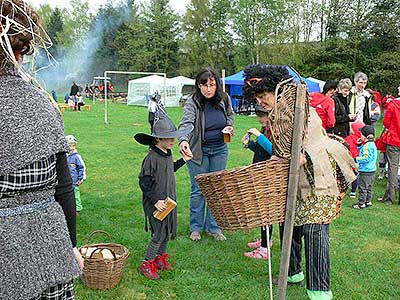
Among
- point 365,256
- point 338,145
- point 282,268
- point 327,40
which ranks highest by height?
point 327,40

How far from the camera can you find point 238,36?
130 ft

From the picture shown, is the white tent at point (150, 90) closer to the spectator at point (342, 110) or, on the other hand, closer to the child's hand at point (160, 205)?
the spectator at point (342, 110)

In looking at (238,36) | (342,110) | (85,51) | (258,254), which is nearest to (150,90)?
(238,36)

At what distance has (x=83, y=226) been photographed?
515cm

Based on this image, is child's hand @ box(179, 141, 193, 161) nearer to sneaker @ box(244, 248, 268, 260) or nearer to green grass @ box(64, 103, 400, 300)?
green grass @ box(64, 103, 400, 300)

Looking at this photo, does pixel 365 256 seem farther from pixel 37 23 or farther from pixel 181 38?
pixel 181 38

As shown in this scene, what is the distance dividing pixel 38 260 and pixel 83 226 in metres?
3.61

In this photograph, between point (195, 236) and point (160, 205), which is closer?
point (160, 205)

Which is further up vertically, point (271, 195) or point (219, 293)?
point (271, 195)

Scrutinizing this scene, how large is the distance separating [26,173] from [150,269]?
8.32 ft

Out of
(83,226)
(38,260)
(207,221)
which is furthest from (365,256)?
(38,260)

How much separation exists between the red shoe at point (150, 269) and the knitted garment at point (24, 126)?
96.9 inches

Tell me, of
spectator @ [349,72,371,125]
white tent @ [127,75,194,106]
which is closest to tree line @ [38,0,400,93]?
white tent @ [127,75,194,106]

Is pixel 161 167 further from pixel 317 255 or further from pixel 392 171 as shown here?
pixel 392 171
